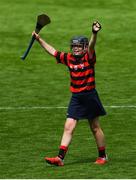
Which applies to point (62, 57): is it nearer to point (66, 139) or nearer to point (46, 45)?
point (46, 45)

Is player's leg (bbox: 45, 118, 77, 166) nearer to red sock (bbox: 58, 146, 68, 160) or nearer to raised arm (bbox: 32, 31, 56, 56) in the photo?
red sock (bbox: 58, 146, 68, 160)

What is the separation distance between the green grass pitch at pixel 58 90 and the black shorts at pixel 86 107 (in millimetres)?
848

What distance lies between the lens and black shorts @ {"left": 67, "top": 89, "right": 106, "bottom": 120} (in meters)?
15.3

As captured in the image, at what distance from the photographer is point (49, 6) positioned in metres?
33.5

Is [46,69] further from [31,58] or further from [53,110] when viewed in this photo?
[53,110]

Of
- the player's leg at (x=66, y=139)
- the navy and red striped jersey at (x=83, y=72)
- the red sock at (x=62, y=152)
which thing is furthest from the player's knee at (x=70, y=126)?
the navy and red striped jersey at (x=83, y=72)

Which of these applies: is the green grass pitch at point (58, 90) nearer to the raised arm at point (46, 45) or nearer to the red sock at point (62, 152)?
the red sock at point (62, 152)

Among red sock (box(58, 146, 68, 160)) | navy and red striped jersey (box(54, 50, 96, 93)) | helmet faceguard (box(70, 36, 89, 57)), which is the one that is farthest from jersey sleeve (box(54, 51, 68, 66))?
red sock (box(58, 146, 68, 160))

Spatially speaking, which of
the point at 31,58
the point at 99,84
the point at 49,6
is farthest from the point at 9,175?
the point at 49,6

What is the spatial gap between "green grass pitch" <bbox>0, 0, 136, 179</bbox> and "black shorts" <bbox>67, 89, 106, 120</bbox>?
2.78 feet

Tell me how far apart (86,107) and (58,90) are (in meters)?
8.03

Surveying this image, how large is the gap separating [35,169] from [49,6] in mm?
19298

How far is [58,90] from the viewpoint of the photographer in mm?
23297

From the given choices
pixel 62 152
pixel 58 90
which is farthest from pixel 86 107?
pixel 58 90
